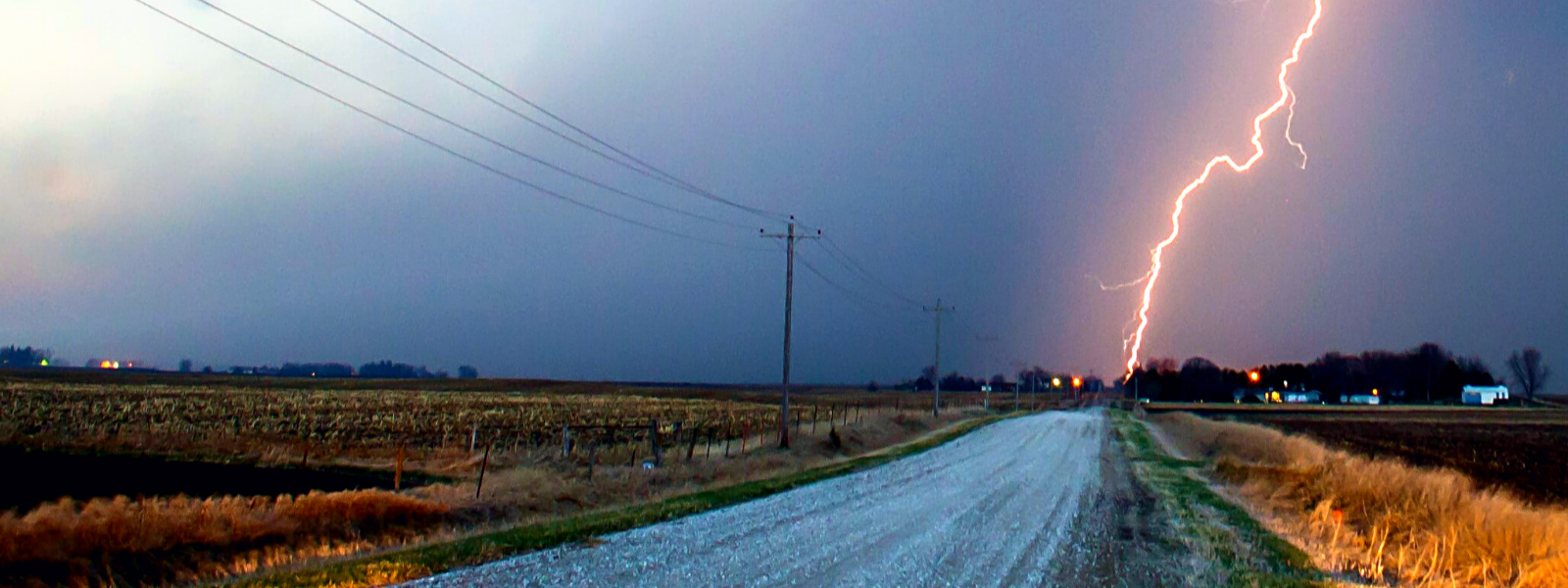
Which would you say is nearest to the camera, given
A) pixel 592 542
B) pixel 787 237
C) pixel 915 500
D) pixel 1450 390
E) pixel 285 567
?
pixel 285 567

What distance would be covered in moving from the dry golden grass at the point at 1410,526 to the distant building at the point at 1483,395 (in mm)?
158092

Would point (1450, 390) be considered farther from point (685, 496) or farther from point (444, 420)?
point (685, 496)

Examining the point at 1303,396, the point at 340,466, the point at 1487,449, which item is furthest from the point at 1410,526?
the point at 1303,396

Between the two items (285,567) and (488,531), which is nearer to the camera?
(285,567)

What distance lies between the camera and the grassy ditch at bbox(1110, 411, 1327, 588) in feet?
39.2

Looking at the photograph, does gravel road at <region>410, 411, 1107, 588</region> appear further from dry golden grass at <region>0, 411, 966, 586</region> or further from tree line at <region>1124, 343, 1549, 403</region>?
tree line at <region>1124, 343, 1549, 403</region>

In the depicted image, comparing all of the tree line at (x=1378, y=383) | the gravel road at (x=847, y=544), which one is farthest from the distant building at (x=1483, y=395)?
the gravel road at (x=847, y=544)

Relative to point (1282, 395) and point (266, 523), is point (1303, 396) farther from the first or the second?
point (266, 523)

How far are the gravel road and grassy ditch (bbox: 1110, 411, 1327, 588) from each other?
1806mm

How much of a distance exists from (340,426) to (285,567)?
35.1 m

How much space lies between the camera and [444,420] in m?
49.8

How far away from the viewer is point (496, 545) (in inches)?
505

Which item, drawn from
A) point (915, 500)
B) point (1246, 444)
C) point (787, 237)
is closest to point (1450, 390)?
point (1246, 444)

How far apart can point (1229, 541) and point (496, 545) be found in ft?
34.2
